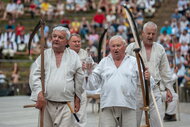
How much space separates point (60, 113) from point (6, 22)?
78.8 ft

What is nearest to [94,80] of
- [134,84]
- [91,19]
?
[134,84]

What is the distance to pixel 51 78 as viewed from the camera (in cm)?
898

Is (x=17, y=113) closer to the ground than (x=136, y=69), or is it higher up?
closer to the ground

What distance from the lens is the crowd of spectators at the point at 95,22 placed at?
25750 mm

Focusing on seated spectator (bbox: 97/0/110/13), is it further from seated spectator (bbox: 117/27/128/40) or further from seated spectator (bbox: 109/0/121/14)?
seated spectator (bbox: 117/27/128/40)

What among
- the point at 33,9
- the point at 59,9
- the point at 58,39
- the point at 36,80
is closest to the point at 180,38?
the point at 59,9

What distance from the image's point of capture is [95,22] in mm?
29906

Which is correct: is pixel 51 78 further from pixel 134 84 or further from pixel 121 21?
pixel 121 21

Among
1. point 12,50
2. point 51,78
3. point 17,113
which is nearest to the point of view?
point 51,78

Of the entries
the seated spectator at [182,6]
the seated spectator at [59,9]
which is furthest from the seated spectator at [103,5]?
the seated spectator at [182,6]

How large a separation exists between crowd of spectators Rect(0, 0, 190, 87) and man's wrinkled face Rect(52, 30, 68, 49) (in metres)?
12.9

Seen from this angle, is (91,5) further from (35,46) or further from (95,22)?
(35,46)

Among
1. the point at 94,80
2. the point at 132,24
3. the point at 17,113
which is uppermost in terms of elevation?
the point at 132,24

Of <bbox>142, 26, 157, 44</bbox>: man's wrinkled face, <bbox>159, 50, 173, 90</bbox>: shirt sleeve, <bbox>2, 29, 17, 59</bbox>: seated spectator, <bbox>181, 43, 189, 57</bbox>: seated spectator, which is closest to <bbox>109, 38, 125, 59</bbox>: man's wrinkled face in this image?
<bbox>142, 26, 157, 44</bbox>: man's wrinkled face
